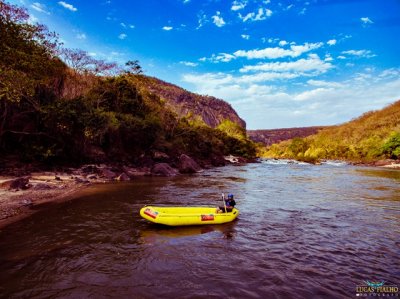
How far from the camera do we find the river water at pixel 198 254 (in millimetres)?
6305

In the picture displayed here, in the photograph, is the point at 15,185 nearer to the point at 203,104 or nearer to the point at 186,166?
the point at 186,166

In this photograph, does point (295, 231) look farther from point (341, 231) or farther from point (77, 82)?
point (77, 82)

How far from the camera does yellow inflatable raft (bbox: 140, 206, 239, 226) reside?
34.3 ft

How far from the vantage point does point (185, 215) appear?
10742mm

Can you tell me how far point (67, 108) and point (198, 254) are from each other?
18810 mm

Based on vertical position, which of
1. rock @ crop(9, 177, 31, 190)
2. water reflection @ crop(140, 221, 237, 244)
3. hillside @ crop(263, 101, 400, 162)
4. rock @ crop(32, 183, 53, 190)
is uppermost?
hillside @ crop(263, 101, 400, 162)

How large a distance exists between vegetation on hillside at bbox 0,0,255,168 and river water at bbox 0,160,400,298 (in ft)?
29.7

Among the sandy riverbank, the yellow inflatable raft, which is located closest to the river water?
the yellow inflatable raft

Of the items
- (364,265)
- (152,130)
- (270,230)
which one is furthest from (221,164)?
(364,265)

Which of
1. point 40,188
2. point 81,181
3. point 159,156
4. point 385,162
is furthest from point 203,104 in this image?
point 40,188

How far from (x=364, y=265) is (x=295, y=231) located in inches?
122

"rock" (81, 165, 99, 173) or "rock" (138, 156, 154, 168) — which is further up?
"rock" (138, 156, 154, 168)

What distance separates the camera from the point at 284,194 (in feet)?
62.2

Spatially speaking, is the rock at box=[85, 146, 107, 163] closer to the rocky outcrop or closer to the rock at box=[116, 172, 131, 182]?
the rock at box=[116, 172, 131, 182]
